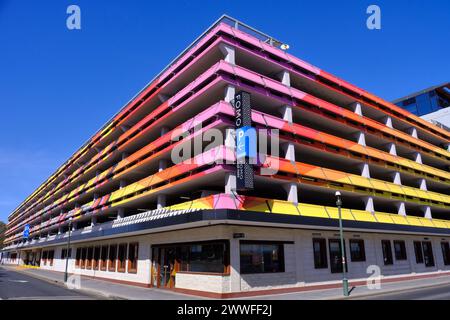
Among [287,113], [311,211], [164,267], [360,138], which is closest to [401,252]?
[360,138]

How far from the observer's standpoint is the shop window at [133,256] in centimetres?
3158

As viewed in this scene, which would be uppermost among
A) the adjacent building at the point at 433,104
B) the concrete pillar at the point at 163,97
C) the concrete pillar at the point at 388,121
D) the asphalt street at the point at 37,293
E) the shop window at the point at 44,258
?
the adjacent building at the point at 433,104

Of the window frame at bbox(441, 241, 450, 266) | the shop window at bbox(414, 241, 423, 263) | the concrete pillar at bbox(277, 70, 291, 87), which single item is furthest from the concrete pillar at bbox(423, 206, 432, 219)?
the concrete pillar at bbox(277, 70, 291, 87)

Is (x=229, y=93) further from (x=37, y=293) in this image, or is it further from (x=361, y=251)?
(x=37, y=293)

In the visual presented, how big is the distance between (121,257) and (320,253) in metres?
20.1

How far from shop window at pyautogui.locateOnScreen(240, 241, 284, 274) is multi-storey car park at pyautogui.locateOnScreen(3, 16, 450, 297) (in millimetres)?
84

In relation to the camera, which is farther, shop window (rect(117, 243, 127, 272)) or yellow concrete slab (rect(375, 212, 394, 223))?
shop window (rect(117, 243, 127, 272))

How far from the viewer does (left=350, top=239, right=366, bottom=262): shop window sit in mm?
29703

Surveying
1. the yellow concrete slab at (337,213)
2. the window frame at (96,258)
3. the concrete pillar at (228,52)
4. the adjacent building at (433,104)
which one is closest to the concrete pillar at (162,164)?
the concrete pillar at (228,52)

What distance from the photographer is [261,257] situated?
2288cm

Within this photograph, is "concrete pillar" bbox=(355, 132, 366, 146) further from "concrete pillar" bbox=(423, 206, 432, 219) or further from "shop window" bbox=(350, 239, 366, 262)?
"concrete pillar" bbox=(423, 206, 432, 219)

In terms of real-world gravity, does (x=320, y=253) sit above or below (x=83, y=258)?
above

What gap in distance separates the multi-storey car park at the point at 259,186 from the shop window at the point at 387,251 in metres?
0.28

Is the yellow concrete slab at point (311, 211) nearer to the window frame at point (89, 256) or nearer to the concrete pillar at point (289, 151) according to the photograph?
the concrete pillar at point (289, 151)
